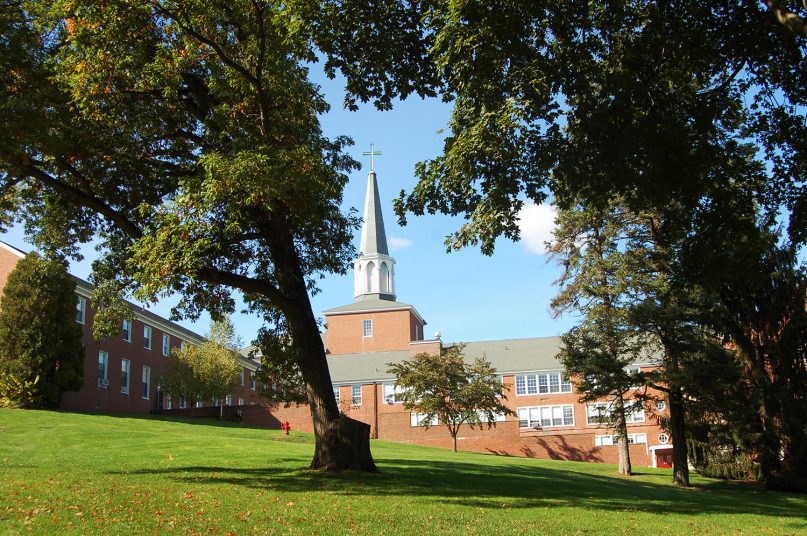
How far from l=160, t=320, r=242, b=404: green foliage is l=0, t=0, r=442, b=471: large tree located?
2805 centimetres

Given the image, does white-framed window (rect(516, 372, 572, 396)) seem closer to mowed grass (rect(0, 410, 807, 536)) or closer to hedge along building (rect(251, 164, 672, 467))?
hedge along building (rect(251, 164, 672, 467))

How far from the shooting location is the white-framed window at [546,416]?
187ft

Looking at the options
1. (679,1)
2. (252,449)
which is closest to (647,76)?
(679,1)

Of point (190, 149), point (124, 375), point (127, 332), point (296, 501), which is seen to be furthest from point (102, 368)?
point (296, 501)

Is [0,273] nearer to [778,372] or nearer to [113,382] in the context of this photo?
[113,382]

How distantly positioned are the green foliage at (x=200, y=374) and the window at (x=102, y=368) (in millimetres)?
3558

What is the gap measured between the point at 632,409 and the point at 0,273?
3192 cm

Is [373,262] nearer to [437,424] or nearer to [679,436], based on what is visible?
[437,424]

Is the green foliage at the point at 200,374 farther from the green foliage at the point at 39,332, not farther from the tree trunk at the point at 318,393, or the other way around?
the tree trunk at the point at 318,393

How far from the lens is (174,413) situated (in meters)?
46.9

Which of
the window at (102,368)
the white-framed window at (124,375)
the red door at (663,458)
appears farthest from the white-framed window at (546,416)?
the window at (102,368)

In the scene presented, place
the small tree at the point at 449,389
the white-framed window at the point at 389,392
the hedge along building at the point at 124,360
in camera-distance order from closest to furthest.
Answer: the hedge along building at the point at 124,360 < the small tree at the point at 449,389 < the white-framed window at the point at 389,392

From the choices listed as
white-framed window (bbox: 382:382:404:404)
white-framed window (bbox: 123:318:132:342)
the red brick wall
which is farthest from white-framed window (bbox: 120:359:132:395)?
the red brick wall

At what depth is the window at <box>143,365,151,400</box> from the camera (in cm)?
4731
